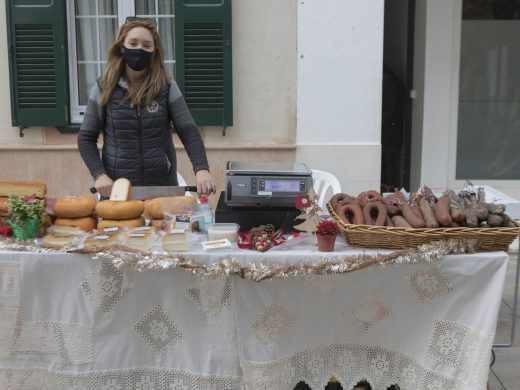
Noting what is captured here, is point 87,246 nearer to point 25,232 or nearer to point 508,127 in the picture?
point 25,232

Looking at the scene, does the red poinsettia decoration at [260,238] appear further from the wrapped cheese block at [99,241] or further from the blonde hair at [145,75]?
the blonde hair at [145,75]

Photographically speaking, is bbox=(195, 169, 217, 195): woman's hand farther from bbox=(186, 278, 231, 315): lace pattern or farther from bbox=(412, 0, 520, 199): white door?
bbox=(412, 0, 520, 199): white door

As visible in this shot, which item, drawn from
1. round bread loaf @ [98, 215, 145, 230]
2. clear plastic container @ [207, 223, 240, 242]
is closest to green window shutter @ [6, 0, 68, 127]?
round bread loaf @ [98, 215, 145, 230]

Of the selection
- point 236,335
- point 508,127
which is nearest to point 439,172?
point 508,127

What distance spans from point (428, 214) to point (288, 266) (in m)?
0.59

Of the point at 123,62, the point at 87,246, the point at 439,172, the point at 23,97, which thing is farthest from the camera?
the point at 439,172

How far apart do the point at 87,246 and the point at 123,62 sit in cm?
116

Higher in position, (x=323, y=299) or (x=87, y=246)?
(x=87, y=246)

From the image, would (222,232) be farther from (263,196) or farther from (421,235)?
(421,235)

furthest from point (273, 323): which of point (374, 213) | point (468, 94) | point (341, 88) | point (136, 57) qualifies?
point (468, 94)

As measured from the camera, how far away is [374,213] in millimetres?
2523

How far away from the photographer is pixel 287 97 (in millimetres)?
5512

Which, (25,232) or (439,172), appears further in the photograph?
(439,172)

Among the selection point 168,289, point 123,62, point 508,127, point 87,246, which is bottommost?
point 168,289
